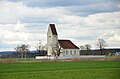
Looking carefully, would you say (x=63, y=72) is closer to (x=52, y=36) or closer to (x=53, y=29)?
(x=52, y=36)

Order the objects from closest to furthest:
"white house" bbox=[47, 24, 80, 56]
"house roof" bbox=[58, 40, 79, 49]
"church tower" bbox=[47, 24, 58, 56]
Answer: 1. "white house" bbox=[47, 24, 80, 56]
2. "church tower" bbox=[47, 24, 58, 56]
3. "house roof" bbox=[58, 40, 79, 49]

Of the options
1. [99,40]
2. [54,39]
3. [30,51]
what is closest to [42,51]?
[54,39]

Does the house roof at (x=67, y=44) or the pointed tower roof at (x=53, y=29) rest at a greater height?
the pointed tower roof at (x=53, y=29)

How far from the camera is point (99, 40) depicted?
5079 inches

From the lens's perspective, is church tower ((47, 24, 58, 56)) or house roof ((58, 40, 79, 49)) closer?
church tower ((47, 24, 58, 56))

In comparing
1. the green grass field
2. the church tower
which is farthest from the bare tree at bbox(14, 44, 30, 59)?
the green grass field

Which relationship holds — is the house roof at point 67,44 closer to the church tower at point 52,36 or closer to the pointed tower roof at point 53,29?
the church tower at point 52,36

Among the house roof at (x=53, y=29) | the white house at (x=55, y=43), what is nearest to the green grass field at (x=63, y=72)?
the white house at (x=55, y=43)

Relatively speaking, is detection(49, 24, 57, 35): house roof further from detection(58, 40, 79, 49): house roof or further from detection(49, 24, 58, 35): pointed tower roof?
detection(58, 40, 79, 49): house roof

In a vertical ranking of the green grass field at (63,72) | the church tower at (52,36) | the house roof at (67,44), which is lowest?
the green grass field at (63,72)

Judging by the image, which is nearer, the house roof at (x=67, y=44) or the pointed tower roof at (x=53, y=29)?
the pointed tower roof at (x=53, y=29)

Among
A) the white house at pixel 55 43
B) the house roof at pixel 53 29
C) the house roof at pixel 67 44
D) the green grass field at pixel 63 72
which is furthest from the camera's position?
the house roof at pixel 67 44

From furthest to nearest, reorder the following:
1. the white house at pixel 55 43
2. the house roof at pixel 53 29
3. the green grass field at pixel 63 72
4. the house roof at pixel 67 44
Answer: the house roof at pixel 67 44
the house roof at pixel 53 29
the white house at pixel 55 43
the green grass field at pixel 63 72

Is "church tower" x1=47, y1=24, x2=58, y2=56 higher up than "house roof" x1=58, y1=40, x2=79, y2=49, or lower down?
higher up
